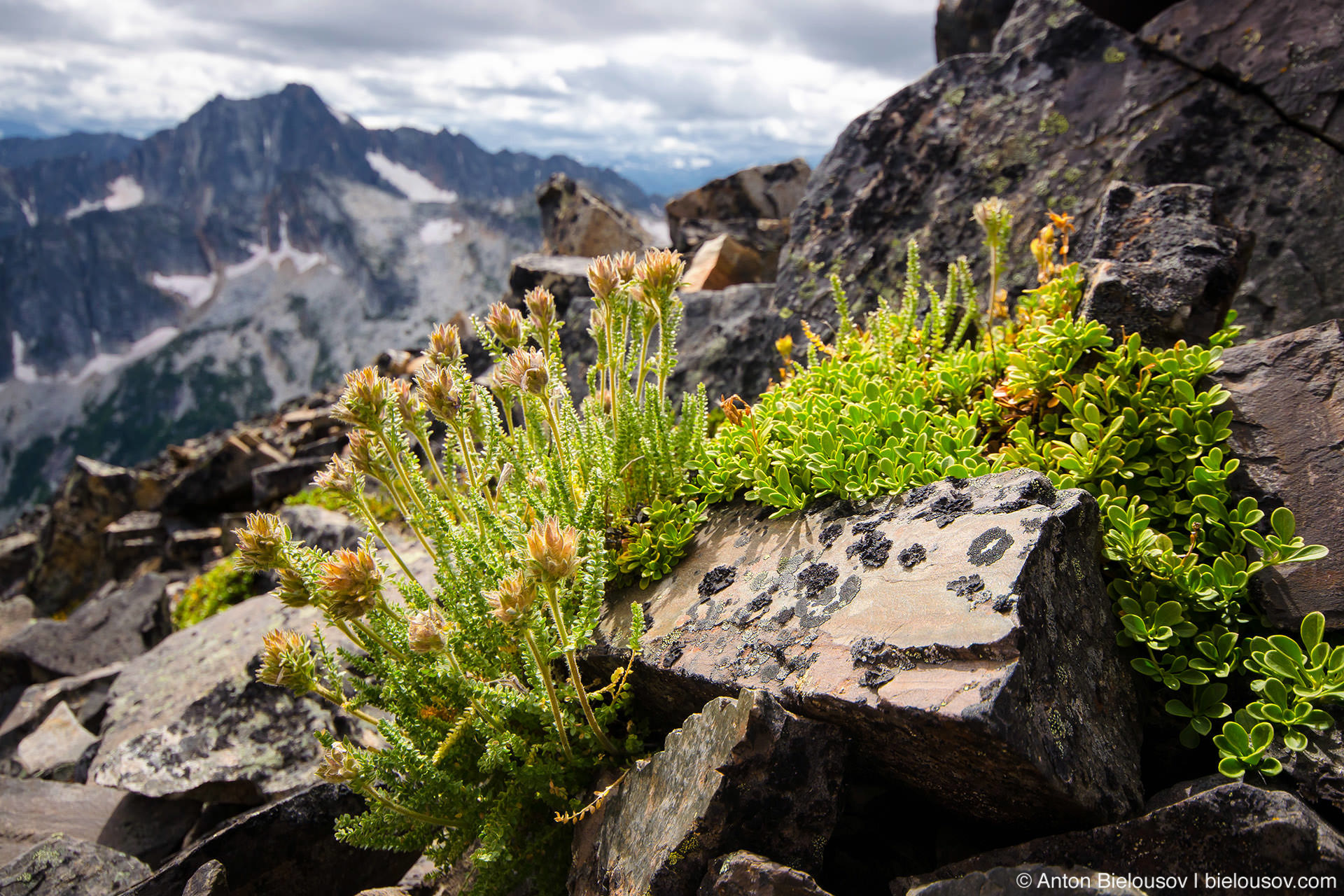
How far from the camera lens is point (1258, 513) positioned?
3275mm

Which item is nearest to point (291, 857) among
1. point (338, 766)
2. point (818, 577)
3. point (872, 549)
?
point (338, 766)

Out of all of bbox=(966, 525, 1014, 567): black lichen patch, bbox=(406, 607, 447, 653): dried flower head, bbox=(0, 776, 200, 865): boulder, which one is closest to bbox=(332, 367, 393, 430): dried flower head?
bbox=(406, 607, 447, 653): dried flower head

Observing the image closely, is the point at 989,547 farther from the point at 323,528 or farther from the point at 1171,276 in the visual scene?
the point at 323,528

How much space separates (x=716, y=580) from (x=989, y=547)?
1373mm

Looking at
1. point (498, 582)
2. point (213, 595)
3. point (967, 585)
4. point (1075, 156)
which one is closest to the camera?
point (967, 585)

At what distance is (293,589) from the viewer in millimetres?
3074

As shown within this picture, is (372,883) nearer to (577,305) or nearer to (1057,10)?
(577,305)

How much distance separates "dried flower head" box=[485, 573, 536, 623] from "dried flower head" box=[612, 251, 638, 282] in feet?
6.90

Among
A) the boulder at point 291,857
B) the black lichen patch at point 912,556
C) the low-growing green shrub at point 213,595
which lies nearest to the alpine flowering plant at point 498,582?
the boulder at point 291,857

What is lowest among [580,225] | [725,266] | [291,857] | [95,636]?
[95,636]

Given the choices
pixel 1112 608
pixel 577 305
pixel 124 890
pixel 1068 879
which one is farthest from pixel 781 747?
pixel 577 305

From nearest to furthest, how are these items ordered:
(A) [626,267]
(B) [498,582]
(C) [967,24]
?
(B) [498,582], (A) [626,267], (C) [967,24]

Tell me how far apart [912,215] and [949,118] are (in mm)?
1434

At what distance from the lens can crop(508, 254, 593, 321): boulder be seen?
33.6ft
